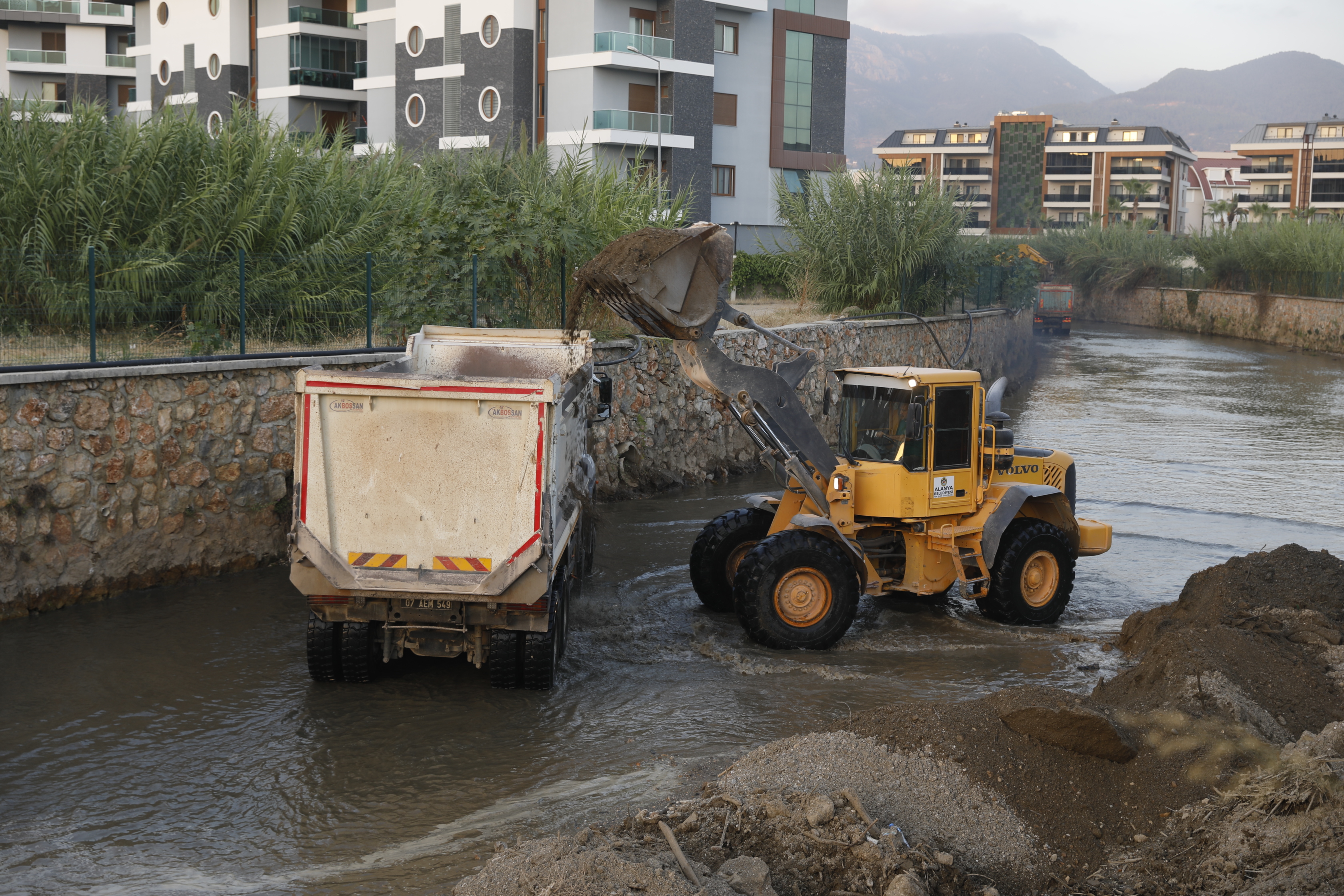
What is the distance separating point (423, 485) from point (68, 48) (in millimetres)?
65927

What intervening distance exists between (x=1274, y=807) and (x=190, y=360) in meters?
10.3

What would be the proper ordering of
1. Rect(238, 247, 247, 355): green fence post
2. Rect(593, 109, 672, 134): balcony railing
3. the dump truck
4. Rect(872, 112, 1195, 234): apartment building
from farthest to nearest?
Rect(872, 112, 1195, 234): apartment building < Rect(593, 109, 672, 134): balcony railing < Rect(238, 247, 247, 355): green fence post < the dump truck

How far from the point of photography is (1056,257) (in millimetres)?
62469

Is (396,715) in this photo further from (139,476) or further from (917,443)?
(917,443)

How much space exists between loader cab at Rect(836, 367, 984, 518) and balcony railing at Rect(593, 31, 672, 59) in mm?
33281

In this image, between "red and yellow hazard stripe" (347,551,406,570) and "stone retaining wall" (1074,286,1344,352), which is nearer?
"red and yellow hazard stripe" (347,551,406,570)

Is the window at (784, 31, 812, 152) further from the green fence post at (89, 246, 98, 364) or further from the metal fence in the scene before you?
the green fence post at (89, 246, 98, 364)

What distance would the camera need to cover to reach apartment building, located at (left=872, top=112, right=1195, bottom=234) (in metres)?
109

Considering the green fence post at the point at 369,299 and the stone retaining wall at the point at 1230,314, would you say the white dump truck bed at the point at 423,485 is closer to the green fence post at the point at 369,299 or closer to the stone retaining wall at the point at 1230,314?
the green fence post at the point at 369,299

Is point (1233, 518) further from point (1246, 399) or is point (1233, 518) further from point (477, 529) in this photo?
point (1246, 399)

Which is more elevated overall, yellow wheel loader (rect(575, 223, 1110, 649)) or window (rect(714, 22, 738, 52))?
window (rect(714, 22, 738, 52))

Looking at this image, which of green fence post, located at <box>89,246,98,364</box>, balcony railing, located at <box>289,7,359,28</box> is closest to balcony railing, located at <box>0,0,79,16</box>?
balcony railing, located at <box>289,7,359,28</box>

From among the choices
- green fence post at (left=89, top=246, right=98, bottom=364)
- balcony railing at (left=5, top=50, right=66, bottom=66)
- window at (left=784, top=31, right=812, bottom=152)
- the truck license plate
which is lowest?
the truck license plate

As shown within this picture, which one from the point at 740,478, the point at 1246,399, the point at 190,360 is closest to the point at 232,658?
the point at 190,360
